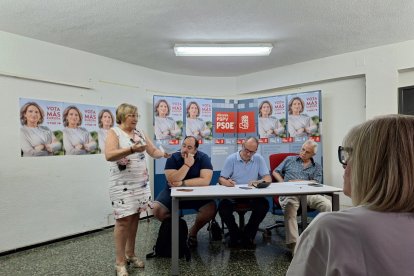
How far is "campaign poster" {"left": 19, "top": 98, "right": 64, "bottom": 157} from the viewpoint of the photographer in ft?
10.2

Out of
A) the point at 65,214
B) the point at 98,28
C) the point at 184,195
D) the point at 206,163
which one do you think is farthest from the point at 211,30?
the point at 65,214

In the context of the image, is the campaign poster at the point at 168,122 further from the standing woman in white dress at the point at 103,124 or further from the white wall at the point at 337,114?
the white wall at the point at 337,114

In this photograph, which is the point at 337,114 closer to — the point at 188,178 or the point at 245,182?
the point at 245,182

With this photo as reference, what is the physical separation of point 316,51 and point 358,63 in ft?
1.88

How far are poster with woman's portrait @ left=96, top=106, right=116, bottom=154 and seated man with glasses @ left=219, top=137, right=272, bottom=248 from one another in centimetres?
171

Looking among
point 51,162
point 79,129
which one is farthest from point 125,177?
point 79,129

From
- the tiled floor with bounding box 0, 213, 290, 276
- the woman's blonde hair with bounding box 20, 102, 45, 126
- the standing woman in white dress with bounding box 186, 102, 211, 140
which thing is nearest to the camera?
the tiled floor with bounding box 0, 213, 290, 276

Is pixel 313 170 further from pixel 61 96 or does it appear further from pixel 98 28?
pixel 61 96

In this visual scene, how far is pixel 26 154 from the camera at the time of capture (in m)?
3.11

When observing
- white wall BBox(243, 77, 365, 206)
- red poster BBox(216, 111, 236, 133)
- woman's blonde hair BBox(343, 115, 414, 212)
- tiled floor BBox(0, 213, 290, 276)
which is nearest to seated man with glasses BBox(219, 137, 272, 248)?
tiled floor BBox(0, 213, 290, 276)

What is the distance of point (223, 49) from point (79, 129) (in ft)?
6.85

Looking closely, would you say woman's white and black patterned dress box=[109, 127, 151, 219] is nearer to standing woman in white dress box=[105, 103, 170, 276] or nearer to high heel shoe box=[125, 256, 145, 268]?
standing woman in white dress box=[105, 103, 170, 276]

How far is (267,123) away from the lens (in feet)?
15.3

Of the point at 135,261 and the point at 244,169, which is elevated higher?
→ the point at 244,169
